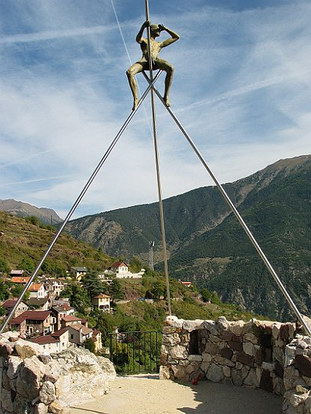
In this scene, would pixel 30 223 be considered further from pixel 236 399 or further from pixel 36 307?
pixel 236 399

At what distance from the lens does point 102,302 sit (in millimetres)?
56750

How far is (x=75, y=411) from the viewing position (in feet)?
22.5

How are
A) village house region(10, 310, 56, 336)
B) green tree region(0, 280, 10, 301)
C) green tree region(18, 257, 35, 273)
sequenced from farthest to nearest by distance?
green tree region(18, 257, 35, 273) < green tree region(0, 280, 10, 301) < village house region(10, 310, 56, 336)

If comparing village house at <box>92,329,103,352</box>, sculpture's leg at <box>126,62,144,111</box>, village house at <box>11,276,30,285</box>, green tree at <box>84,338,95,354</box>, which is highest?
sculpture's leg at <box>126,62,144,111</box>

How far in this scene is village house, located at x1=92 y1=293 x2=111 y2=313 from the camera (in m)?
55.7

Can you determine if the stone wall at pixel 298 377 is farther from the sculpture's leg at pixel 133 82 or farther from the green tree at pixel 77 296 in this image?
the green tree at pixel 77 296

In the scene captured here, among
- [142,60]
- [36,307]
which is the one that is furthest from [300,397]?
[36,307]

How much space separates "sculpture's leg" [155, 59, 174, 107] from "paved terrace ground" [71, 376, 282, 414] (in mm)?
5423

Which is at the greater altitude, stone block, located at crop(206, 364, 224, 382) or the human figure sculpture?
the human figure sculpture

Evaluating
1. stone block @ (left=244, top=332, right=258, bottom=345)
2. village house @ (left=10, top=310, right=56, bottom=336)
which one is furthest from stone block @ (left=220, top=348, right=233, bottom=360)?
village house @ (left=10, top=310, right=56, bottom=336)

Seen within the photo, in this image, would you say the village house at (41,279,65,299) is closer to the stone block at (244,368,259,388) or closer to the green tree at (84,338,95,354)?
the green tree at (84,338,95,354)

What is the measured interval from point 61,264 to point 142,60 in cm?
7154

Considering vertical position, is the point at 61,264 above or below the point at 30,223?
below

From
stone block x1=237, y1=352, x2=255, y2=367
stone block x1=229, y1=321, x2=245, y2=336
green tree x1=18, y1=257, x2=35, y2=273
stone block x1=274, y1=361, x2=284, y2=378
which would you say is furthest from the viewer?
green tree x1=18, y1=257, x2=35, y2=273
